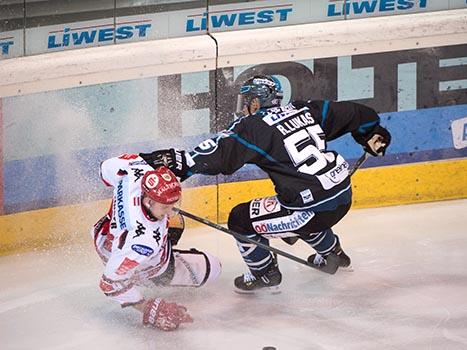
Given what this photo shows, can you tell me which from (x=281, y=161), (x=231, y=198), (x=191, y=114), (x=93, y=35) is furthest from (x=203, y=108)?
(x=281, y=161)

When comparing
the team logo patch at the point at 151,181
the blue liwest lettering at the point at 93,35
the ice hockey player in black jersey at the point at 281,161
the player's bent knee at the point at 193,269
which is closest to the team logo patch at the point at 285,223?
the ice hockey player in black jersey at the point at 281,161

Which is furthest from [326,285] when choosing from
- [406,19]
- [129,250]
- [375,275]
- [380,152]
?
[406,19]

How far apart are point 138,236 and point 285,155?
79 cm

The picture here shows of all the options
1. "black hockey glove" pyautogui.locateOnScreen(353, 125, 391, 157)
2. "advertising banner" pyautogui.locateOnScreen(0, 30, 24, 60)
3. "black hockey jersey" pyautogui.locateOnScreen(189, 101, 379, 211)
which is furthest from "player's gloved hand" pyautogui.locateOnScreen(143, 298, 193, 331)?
"advertising banner" pyautogui.locateOnScreen(0, 30, 24, 60)

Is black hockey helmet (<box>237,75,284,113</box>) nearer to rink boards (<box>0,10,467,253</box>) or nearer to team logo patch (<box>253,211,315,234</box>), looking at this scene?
team logo patch (<box>253,211,315,234</box>)

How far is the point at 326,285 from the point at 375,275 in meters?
0.27

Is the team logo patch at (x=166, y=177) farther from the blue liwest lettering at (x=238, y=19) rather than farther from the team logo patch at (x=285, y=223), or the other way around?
the blue liwest lettering at (x=238, y=19)

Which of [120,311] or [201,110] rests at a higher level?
[201,110]

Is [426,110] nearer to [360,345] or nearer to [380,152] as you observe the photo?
[380,152]

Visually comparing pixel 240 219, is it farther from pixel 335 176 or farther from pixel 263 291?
pixel 335 176

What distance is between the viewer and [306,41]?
689cm

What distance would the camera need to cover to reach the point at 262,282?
5.95m

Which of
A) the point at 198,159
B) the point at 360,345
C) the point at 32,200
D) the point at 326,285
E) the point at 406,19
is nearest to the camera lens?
the point at 360,345

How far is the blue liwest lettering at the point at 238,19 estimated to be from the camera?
684 cm
